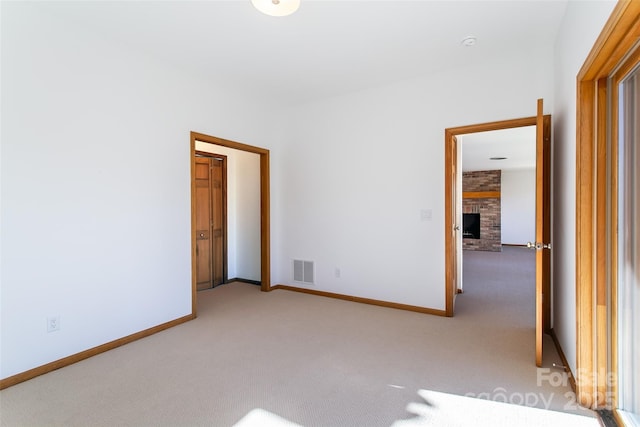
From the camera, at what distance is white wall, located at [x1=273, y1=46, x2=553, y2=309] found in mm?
3352

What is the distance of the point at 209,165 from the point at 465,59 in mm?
3680

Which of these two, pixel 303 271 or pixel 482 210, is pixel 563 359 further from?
pixel 482 210

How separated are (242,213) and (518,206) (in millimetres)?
9292

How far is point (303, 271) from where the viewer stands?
4668 millimetres

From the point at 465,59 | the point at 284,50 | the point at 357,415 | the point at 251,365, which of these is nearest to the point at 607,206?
the point at 357,415

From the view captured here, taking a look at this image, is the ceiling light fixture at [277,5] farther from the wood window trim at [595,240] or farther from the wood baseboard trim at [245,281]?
the wood baseboard trim at [245,281]

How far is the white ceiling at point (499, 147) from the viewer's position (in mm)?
5418

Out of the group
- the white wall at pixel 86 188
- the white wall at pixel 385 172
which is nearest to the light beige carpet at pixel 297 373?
the white wall at pixel 86 188

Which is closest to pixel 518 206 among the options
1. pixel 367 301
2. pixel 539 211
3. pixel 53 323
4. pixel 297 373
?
pixel 367 301

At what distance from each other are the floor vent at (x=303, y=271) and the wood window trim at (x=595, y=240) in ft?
10.2

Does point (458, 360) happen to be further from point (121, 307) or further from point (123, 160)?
point (123, 160)

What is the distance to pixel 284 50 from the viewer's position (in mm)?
3084

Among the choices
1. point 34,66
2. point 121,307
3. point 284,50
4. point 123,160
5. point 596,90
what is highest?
point 284,50

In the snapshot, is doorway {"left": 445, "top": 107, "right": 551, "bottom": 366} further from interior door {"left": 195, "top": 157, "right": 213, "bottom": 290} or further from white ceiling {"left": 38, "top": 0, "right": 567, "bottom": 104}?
interior door {"left": 195, "top": 157, "right": 213, "bottom": 290}
